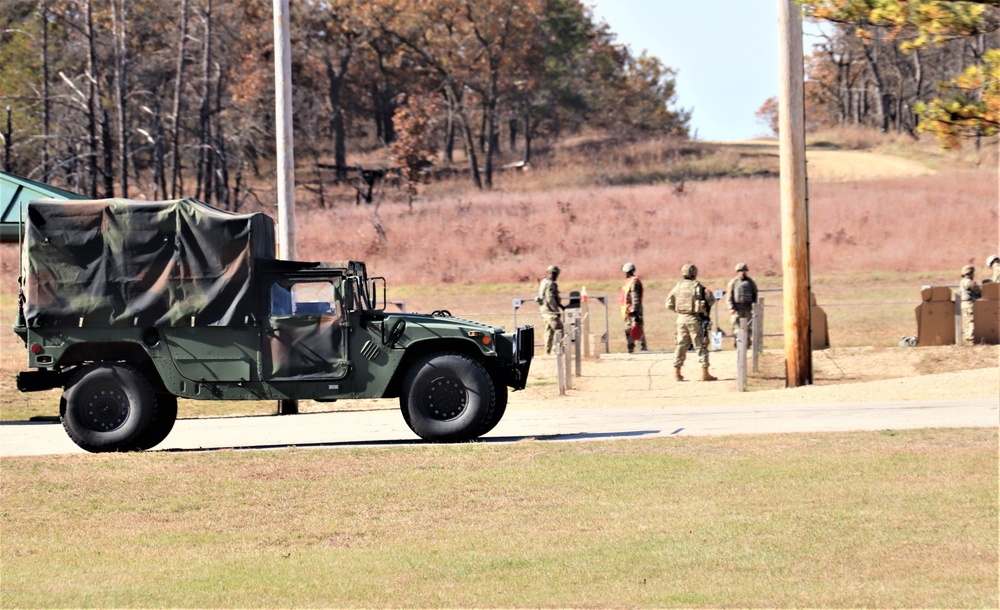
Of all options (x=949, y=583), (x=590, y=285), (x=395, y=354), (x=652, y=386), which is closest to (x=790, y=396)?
(x=652, y=386)

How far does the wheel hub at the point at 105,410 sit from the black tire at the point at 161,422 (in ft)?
1.14

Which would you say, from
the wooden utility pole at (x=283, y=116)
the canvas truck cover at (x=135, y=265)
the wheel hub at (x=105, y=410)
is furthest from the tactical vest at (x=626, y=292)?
the wheel hub at (x=105, y=410)

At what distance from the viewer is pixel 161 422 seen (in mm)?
14125

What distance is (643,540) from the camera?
8.95 m

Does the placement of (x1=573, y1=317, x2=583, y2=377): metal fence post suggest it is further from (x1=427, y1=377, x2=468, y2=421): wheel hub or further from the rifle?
(x1=427, y1=377, x2=468, y2=421): wheel hub

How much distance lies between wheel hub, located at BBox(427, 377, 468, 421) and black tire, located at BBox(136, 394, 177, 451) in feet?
9.43

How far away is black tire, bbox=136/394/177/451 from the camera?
13.8 meters

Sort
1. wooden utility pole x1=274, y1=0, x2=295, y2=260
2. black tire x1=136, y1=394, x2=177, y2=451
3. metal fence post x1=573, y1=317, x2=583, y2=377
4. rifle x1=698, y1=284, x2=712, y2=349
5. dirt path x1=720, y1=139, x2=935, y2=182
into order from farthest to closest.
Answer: dirt path x1=720, y1=139, x2=935, y2=182 → metal fence post x1=573, y1=317, x2=583, y2=377 → rifle x1=698, y1=284, x2=712, y2=349 → wooden utility pole x1=274, y1=0, x2=295, y2=260 → black tire x1=136, y1=394, x2=177, y2=451

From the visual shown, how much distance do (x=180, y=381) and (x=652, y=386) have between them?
9031mm

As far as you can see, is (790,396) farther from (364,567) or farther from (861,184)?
(861,184)

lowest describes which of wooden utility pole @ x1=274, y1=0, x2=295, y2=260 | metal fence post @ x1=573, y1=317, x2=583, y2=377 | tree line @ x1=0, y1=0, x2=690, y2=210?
metal fence post @ x1=573, y1=317, x2=583, y2=377

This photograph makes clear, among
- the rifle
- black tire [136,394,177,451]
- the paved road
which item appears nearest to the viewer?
black tire [136,394,177,451]

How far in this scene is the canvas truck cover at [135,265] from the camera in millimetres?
13391

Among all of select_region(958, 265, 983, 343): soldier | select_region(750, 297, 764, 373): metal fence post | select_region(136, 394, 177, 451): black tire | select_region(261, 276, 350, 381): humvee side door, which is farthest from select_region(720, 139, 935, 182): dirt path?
select_region(136, 394, 177, 451): black tire
